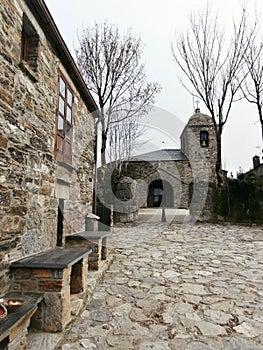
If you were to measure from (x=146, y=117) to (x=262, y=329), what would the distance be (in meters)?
10.7

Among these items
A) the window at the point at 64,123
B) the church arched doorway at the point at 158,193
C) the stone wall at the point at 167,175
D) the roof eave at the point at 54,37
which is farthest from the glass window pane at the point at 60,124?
the church arched doorway at the point at 158,193

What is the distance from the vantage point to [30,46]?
9.80 ft

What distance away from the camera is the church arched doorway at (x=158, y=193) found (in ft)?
53.6

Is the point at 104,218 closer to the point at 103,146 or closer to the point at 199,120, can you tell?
the point at 103,146

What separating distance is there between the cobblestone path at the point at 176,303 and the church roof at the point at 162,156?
1147cm

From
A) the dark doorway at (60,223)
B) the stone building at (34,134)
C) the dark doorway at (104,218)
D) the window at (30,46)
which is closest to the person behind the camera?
the stone building at (34,134)

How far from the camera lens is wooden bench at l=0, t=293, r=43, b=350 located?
1479mm

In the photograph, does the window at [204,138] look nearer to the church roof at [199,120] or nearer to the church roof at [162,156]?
the church roof at [199,120]

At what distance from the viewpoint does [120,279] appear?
3.54 meters

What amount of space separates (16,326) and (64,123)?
3125 millimetres

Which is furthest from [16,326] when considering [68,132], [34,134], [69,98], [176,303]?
[69,98]

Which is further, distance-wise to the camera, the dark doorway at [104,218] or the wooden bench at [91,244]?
the dark doorway at [104,218]

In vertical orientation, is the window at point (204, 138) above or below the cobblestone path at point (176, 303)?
above

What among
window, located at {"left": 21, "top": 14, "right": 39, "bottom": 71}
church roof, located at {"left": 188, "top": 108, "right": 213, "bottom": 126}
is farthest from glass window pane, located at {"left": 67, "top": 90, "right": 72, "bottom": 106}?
church roof, located at {"left": 188, "top": 108, "right": 213, "bottom": 126}
